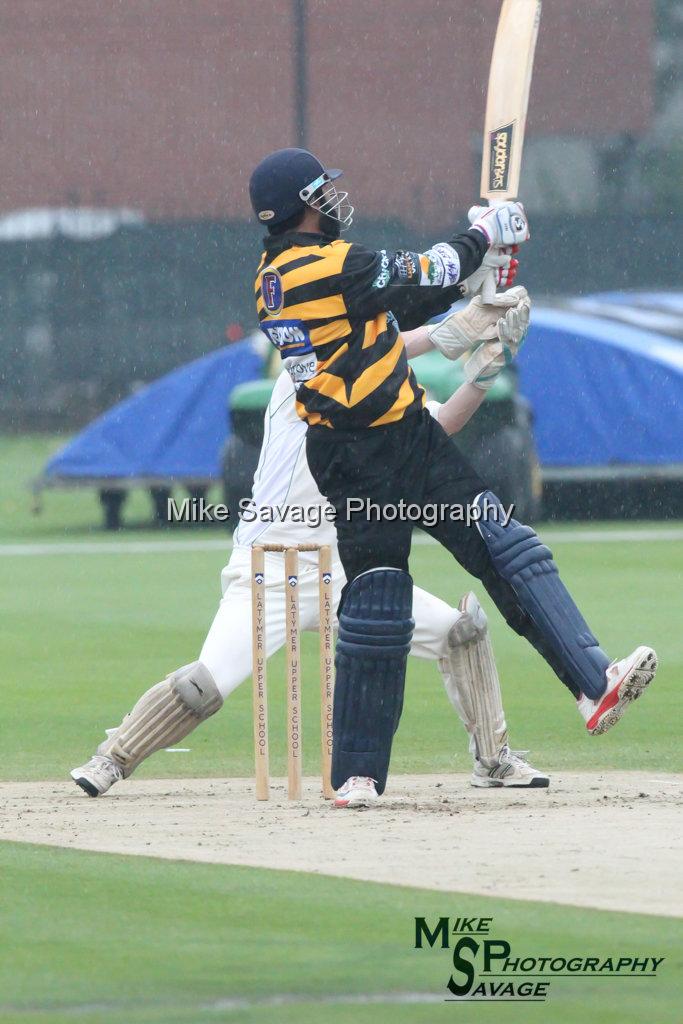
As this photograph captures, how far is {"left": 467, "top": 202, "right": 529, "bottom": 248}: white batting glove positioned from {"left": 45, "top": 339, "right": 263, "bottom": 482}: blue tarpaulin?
569 inches

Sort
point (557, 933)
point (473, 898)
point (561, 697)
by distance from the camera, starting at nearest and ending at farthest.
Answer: point (557, 933) → point (473, 898) → point (561, 697)

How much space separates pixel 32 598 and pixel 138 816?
793 centimetres

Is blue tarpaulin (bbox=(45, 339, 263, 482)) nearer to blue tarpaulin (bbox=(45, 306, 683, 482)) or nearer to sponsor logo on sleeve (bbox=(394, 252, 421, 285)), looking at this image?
blue tarpaulin (bbox=(45, 306, 683, 482))

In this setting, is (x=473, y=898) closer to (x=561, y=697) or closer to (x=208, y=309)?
(x=561, y=697)

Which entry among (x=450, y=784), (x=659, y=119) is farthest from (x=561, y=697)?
(x=659, y=119)

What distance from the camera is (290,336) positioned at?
6.34 metres

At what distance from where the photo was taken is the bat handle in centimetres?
678

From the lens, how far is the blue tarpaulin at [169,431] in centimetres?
2109

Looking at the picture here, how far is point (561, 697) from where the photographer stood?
31.2ft

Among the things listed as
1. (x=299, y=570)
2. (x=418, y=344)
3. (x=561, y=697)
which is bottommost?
Result: (x=561, y=697)

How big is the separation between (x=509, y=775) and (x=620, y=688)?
2.60 ft

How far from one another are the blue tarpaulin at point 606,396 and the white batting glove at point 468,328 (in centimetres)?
1468

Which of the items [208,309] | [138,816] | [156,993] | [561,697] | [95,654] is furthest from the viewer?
[208,309]

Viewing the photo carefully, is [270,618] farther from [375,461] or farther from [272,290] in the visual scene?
[272,290]
